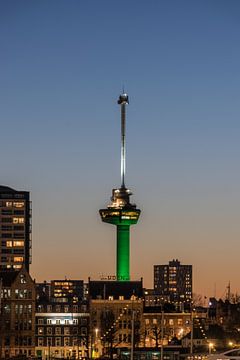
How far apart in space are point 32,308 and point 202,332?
119 feet

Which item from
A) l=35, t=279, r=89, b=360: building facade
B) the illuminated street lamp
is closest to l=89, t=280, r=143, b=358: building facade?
l=35, t=279, r=89, b=360: building facade

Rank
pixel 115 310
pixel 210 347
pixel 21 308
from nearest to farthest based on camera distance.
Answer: pixel 210 347 < pixel 21 308 < pixel 115 310

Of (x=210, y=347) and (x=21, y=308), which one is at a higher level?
(x=21, y=308)

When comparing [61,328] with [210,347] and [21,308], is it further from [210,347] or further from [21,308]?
[210,347]

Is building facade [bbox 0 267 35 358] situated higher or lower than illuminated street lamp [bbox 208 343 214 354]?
higher

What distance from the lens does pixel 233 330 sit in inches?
6432

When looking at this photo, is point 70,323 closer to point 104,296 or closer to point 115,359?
point 104,296

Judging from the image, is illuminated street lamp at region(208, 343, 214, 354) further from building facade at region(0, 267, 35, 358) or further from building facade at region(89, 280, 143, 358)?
building facade at region(0, 267, 35, 358)

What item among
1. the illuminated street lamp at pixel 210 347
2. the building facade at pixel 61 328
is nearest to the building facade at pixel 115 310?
the building facade at pixel 61 328

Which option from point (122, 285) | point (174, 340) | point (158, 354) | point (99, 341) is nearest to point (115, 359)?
point (158, 354)

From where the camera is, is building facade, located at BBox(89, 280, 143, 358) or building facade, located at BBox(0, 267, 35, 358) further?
building facade, located at BBox(89, 280, 143, 358)

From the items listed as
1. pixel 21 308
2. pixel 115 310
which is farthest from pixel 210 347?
pixel 115 310

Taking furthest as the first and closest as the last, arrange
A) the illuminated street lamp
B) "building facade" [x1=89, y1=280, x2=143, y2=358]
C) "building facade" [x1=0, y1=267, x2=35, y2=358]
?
"building facade" [x1=89, y1=280, x2=143, y2=358] < "building facade" [x1=0, y1=267, x2=35, y2=358] < the illuminated street lamp

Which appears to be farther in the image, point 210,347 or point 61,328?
point 61,328
